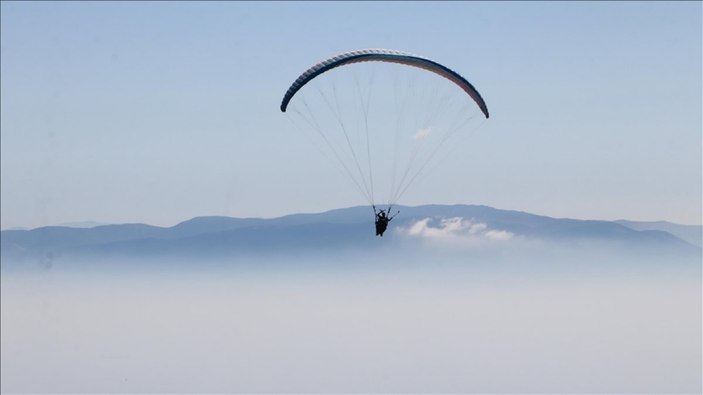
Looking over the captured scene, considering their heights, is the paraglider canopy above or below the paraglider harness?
above

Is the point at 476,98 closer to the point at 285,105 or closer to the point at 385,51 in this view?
the point at 385,51

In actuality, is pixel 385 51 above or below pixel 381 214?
above

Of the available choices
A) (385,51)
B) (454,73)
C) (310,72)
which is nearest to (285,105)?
(310,72)

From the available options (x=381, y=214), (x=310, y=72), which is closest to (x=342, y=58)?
(x=310, y=72)

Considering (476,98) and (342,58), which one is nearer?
(342,58)

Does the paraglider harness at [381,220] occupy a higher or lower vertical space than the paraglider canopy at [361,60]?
lower

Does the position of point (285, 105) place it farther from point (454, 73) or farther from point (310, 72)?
point (454, 73)

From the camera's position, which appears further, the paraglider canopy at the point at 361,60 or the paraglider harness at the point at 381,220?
the paraglider harness at the point at 381,220

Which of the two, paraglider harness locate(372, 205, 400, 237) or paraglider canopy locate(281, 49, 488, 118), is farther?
paraglider harness locate(372, 205, 400, 237)

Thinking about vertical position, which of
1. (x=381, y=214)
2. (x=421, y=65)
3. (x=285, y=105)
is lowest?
(x=381, y=214)

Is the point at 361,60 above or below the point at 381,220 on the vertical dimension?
above

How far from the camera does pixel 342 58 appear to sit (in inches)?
1564

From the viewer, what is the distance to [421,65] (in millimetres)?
42125

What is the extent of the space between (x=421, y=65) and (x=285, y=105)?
24.5 ft
